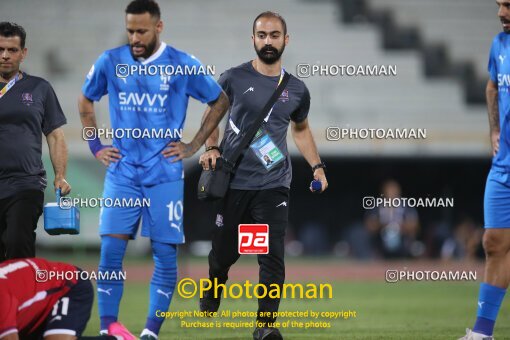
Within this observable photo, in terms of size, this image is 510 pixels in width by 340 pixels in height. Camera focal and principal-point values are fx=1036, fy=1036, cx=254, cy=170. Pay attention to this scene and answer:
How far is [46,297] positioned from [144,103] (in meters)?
1.80

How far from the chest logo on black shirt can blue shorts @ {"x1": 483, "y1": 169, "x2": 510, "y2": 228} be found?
3.30 m

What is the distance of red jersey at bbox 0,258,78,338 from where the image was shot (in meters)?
5.23

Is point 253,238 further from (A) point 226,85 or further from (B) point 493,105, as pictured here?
(B) point 493,105

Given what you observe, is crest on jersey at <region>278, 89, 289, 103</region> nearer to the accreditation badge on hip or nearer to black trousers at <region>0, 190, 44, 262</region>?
the accreditation badge on hip

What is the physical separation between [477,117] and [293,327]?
13075 millimetres

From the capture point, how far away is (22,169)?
24.2ft

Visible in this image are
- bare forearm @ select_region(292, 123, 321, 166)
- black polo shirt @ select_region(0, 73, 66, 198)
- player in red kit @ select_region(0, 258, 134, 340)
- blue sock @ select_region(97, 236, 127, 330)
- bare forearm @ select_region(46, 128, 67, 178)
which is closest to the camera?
player in red kit @ select_region(0, 258, 134, 340)

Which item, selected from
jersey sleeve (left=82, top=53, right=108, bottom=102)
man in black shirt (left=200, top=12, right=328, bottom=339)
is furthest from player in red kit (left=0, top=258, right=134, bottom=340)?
man in black shirt (left=200, top=12, right=328, bottom=339)

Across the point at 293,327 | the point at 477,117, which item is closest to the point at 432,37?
the point at 477,117

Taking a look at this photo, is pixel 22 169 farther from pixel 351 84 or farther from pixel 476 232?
pixel 476 232

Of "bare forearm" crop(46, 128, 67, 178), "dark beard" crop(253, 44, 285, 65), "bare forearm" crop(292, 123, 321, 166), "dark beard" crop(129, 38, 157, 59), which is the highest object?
"dark beard" crop(253, 44, 285, 65)

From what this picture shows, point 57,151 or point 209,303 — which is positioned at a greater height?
point 57,151

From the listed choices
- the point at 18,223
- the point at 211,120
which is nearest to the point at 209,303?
the point at 211,120

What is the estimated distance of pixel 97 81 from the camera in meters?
7.09
